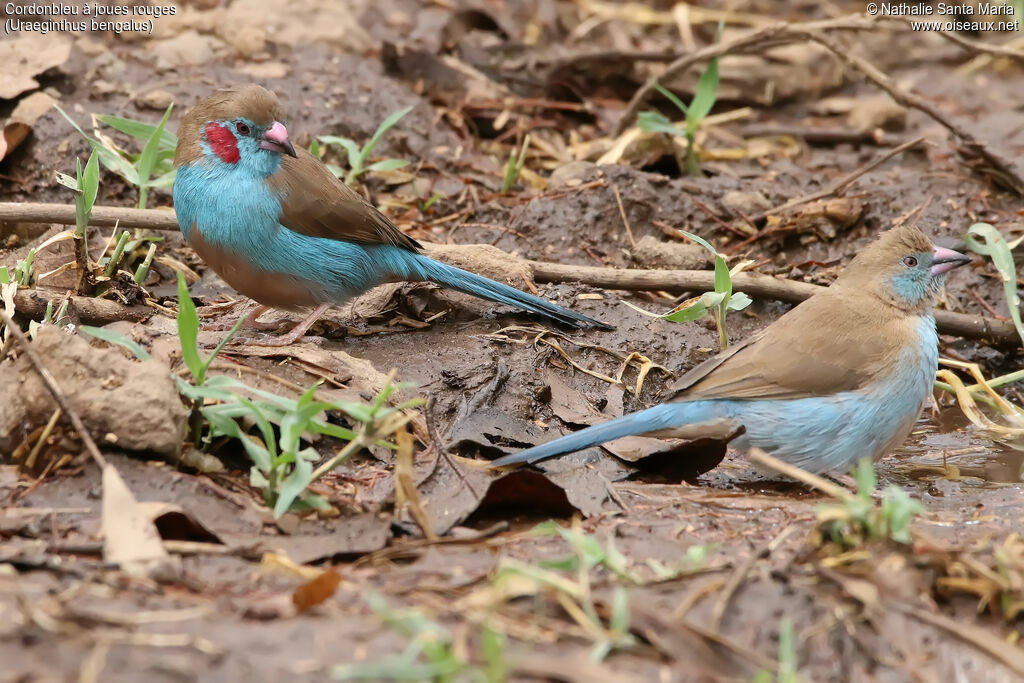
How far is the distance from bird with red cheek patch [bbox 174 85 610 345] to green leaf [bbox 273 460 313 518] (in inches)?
56.5

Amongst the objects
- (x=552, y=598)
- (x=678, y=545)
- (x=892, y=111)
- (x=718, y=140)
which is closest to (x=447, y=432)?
(x=678, y=545)

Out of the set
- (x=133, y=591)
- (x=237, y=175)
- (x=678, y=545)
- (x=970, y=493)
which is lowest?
(x=970, y=493)

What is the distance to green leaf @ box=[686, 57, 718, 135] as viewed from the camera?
662cm

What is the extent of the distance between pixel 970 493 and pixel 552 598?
2.31m

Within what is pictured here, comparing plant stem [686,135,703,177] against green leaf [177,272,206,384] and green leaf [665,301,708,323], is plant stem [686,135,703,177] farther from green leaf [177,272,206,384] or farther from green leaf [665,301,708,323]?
green leaf [177,272,206,384]

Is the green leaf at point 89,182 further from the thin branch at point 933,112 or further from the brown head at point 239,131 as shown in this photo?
the thin branch at point 933,112

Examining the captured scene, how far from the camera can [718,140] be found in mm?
7777

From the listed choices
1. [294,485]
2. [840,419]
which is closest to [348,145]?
[840,419]

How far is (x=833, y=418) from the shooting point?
4703mm

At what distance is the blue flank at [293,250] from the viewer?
4.96 m

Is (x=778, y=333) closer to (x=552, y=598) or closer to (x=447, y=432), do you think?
(x=447, y=432)

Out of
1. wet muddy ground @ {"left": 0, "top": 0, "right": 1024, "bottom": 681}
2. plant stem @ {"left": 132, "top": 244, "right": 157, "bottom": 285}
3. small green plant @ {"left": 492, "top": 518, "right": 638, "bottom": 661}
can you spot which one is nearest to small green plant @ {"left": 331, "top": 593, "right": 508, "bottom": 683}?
wet muddy ground @ {"left": 0, "top": 0, "right": 1024, "bottom": 681}

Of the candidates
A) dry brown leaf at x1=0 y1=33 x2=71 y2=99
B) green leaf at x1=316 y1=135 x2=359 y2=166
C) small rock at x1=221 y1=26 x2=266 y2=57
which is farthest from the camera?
small rock at x1=221 y1=26 x2=266 y2=57

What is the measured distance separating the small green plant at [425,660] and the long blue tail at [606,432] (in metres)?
1.51
